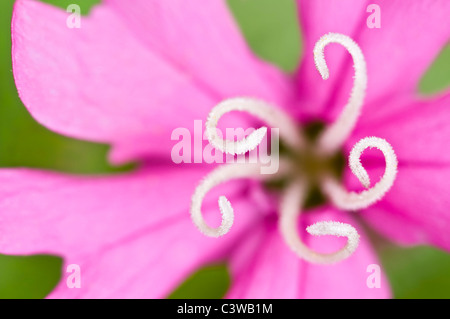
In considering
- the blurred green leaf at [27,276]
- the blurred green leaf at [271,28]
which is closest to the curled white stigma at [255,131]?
the blurred green leaf at [271,28]

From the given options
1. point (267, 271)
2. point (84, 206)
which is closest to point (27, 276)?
point (84, 206)

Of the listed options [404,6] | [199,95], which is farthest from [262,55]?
[404,6]

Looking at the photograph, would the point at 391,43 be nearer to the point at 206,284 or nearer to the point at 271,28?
the point at 271,28

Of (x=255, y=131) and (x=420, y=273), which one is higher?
(x=255, y=131)

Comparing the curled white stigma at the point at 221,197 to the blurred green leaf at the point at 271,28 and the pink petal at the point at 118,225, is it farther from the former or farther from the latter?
the blurred green leaf at the point at 271,28
